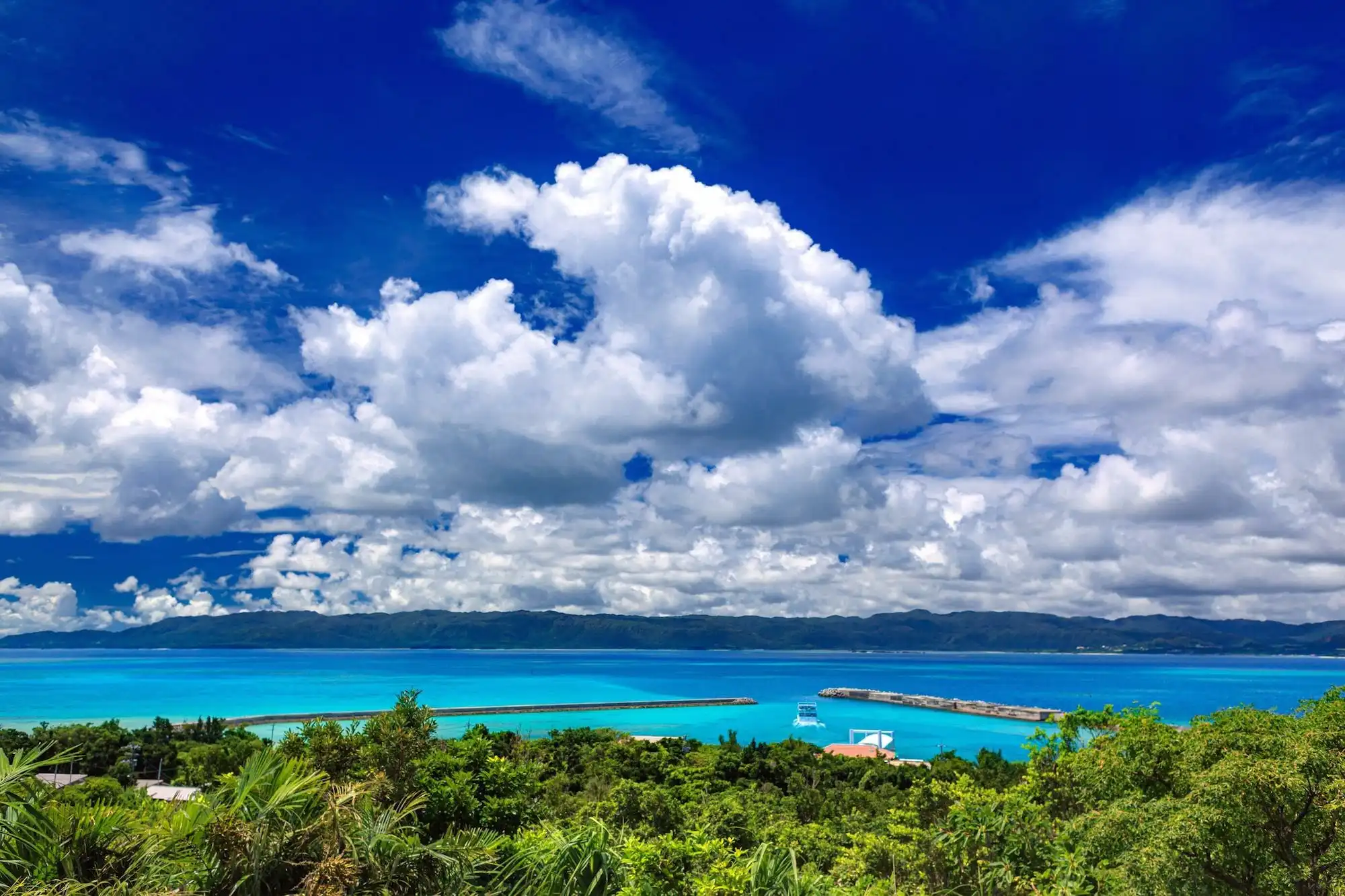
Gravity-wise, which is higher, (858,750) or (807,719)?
(858,750)

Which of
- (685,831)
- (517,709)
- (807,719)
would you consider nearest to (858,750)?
(807,719)

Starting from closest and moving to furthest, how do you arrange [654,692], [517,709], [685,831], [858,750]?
[685,831] → [858,750] → [517,709] → [654,692]

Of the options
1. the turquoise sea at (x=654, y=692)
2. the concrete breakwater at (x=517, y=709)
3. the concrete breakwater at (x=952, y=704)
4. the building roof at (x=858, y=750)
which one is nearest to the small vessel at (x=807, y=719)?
the turquoise sea at (x=654, y=692)

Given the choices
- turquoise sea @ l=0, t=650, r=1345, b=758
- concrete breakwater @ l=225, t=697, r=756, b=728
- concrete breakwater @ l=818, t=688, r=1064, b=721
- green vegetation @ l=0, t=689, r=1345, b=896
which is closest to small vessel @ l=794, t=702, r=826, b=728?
turquoise sea @ l=0, t=650, r=1345, b=758

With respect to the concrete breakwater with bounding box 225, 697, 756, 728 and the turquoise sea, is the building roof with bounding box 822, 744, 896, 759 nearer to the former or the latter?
the turquoise sea

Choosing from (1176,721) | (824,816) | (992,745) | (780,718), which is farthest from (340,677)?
(824,816)

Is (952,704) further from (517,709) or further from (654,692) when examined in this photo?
(517,709)
